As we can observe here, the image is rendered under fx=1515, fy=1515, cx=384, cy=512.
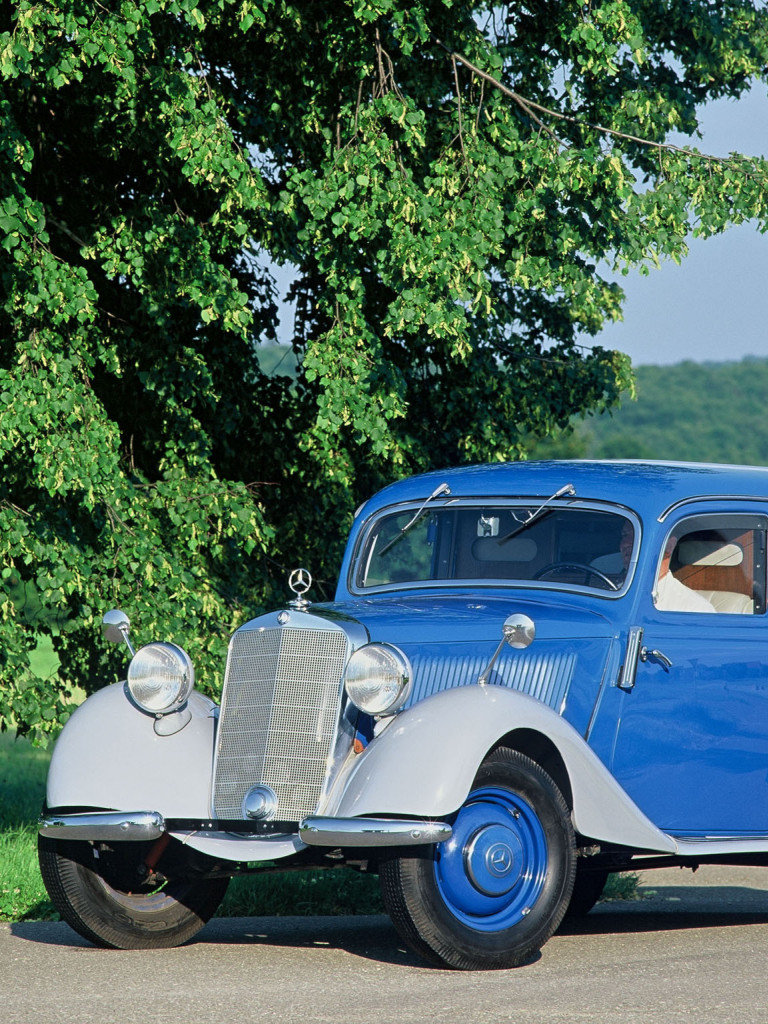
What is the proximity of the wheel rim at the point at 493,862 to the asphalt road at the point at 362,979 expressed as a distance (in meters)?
0.24

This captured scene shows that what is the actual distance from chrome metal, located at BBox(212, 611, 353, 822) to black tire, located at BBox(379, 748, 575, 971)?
1.84ft

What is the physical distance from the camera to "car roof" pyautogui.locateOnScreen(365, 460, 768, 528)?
688 centimetres

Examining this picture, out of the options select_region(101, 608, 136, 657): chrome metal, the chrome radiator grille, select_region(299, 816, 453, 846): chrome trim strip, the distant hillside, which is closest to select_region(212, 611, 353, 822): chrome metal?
the chrome radiator grille

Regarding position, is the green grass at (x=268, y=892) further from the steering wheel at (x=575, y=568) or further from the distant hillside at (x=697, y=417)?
the distant hillside at (x=697, y=417)

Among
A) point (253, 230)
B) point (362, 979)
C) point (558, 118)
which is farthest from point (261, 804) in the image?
point (558, 118)

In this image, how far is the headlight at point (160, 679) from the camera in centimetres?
634

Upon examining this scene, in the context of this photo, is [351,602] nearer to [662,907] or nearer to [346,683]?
[346,683]

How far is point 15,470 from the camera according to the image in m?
9.02

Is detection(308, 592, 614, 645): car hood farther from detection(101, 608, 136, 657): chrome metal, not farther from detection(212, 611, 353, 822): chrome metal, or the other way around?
detection(101, 608, 136, 657): chrome metal

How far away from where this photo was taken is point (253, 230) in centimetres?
960

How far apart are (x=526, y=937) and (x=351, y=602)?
6.29ft

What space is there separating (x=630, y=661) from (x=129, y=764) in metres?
2.13

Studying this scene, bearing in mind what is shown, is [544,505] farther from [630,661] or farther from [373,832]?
[373,832]

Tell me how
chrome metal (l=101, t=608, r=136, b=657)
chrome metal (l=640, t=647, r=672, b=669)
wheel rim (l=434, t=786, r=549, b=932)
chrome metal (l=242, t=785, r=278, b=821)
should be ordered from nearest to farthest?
wheel rim (l=434, t=786, r=549, b=932) < chrome metal (l=242, t=785, r=278, b=821) < chrome metal (l=640, t=647, r=672, b=669) < chrome metal (l=101, t=608, r=136, b=657)
